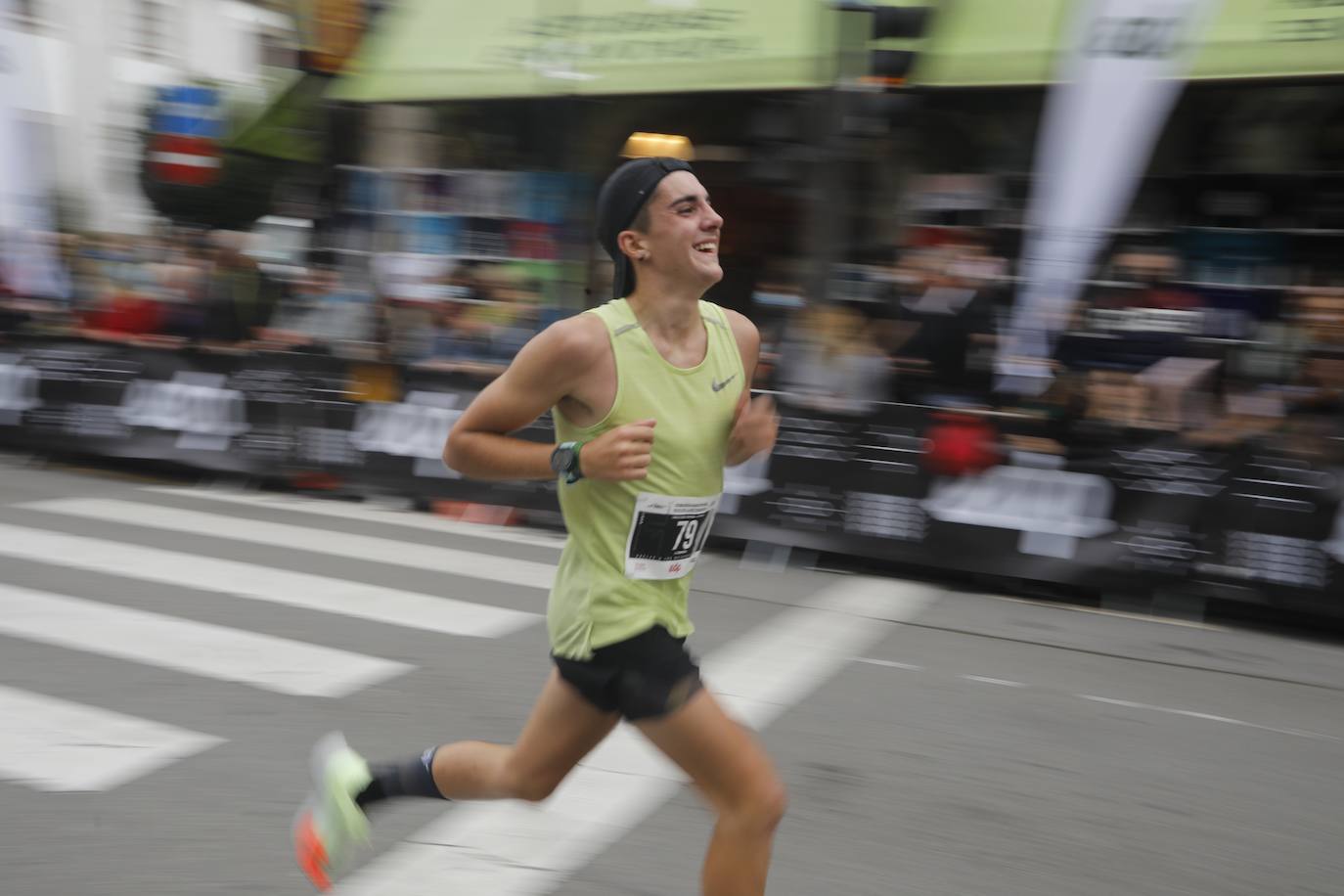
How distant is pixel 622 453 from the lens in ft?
9.01

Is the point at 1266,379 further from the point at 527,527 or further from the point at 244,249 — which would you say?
the point at 244,249

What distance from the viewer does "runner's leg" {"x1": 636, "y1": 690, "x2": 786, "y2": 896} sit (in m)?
2.82

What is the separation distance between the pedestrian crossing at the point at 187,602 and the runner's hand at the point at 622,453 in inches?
97.5

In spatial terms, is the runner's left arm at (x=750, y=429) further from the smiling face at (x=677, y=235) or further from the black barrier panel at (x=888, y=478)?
the black barrier panel at (x=888, y=478)

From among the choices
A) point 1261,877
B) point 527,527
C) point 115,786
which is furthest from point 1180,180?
point 115,786

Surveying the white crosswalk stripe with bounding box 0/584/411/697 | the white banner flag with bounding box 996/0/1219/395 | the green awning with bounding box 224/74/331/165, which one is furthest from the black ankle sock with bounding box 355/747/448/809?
the green awning with bounding box 224/74/331/165

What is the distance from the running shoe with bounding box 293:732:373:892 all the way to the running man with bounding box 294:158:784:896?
18.9 inches

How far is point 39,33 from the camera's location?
3034 centimetres

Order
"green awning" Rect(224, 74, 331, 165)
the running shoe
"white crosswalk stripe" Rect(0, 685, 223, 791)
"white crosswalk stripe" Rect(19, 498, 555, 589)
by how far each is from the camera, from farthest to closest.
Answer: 1. "green awning" Rect(224, 74, 331, 165)
2. "white crosswalk stripe" Rect(19, 498, 555, 589)
3. "white crosswalk stripe" Rect(0, 685, 223, 791)
4. the running shoe

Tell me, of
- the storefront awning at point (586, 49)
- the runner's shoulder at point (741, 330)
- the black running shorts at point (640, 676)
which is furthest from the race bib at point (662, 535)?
the storefront awning at point (586, 49)

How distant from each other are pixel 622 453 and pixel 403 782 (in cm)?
116

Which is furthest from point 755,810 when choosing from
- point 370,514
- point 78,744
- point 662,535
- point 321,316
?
point 321,316

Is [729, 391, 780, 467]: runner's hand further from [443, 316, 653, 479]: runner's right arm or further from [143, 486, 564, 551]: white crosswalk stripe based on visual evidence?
[143, 486, 564, 551]: white crosswalk stripe

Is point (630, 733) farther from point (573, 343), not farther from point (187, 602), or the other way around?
point (187, 602)
